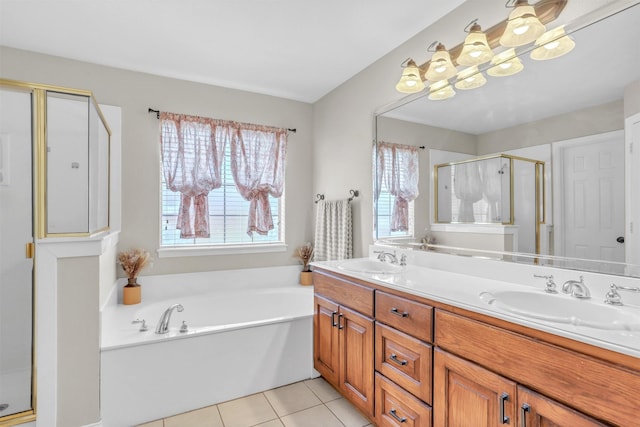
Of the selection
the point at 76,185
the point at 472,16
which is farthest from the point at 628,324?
the point at 76,185

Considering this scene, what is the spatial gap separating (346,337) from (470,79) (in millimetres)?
1730

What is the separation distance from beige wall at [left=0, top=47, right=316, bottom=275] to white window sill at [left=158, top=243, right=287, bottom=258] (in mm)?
47

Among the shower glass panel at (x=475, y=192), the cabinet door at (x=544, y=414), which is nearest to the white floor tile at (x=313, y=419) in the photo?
the cabinet door at (x=544, y=414)

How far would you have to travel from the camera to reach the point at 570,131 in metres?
1.52

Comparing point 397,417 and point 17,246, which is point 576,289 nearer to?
point 397,417

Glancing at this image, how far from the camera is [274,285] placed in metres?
3.47

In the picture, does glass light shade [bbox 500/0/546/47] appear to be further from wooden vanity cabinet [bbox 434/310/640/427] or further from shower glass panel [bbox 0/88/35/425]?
shower glass panel [bbox 0/88/35/425]

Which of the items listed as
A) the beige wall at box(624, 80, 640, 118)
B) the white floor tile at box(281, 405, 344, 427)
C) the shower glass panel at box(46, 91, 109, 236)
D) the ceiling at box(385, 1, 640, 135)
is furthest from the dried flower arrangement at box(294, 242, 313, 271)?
the beige wall at box(624, 80, 640, 118)

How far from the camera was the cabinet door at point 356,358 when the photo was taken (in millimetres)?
1831

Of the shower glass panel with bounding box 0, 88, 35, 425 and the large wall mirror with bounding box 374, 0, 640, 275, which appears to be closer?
the large wall mirror with bounding box 374, 0, 640, 275

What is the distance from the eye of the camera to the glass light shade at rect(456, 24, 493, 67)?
1.76 metres

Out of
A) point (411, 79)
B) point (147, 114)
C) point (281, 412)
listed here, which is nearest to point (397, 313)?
point (281, 412)

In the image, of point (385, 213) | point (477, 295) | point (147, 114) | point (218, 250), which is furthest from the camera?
point (218, 250)

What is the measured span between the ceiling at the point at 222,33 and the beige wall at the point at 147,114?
0.11 m
